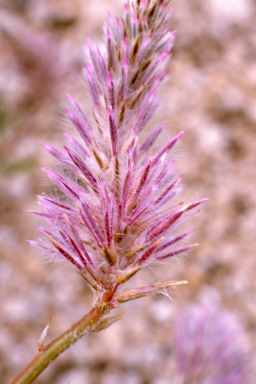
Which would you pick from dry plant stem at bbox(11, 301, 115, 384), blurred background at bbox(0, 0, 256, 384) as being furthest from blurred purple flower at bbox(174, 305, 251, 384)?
dry plant stem at bbox(11, 301, 115, 384)

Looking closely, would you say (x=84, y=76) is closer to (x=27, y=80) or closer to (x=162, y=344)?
(x=27, y=80)

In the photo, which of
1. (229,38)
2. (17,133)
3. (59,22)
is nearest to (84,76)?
(17,133)

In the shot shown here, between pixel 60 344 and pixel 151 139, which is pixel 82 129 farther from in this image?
pixel 60 344

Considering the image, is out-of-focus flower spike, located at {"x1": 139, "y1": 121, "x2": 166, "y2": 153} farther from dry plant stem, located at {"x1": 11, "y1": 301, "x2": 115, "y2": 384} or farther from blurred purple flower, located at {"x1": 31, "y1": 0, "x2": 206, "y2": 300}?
dry plant stem, located at {"x1": 11, "y1": 301, "x2": 115, "y2": 384}

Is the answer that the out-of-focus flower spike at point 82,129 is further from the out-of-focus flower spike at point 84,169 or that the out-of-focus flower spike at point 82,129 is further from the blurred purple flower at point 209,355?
the blurred purple flower at point 209,355

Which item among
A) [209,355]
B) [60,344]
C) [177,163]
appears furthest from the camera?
[177,163]

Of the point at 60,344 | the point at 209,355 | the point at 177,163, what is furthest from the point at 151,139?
the point at 177,163

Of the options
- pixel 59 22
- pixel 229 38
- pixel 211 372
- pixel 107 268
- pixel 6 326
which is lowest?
pixel 211 372

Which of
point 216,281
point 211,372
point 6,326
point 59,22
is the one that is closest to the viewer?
point 211,372
